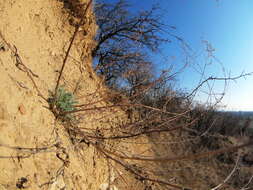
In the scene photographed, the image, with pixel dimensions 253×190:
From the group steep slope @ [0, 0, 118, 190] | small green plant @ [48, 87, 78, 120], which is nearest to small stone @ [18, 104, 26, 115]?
steep slope @ [0, 0, 118, 190]

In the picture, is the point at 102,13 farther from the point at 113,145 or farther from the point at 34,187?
the point at 34,187

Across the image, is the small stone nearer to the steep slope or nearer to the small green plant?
the steep slope

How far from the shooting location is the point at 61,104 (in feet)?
5.23

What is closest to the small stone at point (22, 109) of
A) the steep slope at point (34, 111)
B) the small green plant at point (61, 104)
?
the steep slope at point (34, 111)

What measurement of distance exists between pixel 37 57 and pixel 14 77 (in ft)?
1.69

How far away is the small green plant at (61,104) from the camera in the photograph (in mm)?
1550

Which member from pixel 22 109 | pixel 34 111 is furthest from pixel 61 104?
pixel 22 109

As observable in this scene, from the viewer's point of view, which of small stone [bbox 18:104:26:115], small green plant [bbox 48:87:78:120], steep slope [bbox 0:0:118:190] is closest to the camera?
steep slope [bbox 0:0:118:190]

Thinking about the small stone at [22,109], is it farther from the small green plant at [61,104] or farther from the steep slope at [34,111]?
the small green plant at [61,104]

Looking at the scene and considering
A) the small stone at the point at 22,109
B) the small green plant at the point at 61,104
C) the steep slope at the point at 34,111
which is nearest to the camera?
the steep slope at the point at 34,111

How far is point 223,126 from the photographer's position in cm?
1046

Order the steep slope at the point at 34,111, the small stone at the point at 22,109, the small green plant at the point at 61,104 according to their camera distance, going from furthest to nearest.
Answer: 1. the small green plant at the point at 61,104
2. the small stone at the point at 22,109
3. the steep slope at the point at 34,111

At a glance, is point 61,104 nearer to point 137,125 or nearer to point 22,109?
point 22,109

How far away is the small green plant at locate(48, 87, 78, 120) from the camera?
1.55 m
